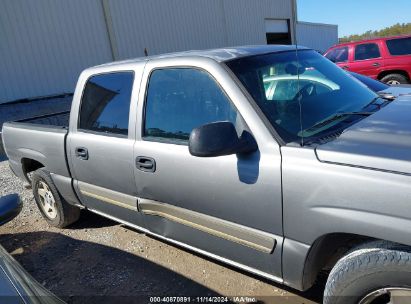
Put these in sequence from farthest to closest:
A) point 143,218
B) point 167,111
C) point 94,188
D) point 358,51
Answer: point 358,51 → point 94,188 → point 143,218 → point 167,111

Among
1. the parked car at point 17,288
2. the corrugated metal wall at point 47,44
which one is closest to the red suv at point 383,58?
the corrugated metal wall at point 47,44

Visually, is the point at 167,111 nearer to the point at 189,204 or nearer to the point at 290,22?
the point at 189,204

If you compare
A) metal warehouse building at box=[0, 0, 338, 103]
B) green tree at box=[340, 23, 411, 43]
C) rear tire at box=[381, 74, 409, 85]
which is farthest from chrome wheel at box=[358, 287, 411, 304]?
green tree at box=[340, 23, 411, 43]

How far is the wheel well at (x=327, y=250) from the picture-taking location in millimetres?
2207

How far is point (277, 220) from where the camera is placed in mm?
2338

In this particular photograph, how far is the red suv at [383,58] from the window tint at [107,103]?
8.93 metres

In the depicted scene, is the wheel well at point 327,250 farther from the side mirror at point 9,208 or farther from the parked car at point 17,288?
the side mirror at point 9,208

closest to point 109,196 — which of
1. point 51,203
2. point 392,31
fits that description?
point 51,203

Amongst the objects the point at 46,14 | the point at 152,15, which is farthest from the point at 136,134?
the point at 152,15

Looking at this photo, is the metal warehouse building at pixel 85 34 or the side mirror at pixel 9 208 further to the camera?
the metal warehouse building at pixel 85 34

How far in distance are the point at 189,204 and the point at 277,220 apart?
0.72 metres

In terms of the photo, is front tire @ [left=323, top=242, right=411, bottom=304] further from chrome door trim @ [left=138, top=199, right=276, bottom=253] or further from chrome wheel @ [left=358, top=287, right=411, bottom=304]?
chrome door trim @ [left=138, top=199, right=276, bottom=253]

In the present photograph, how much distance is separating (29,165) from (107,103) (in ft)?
6.32

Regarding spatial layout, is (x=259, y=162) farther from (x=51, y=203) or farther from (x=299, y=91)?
(x=51, y=203)
